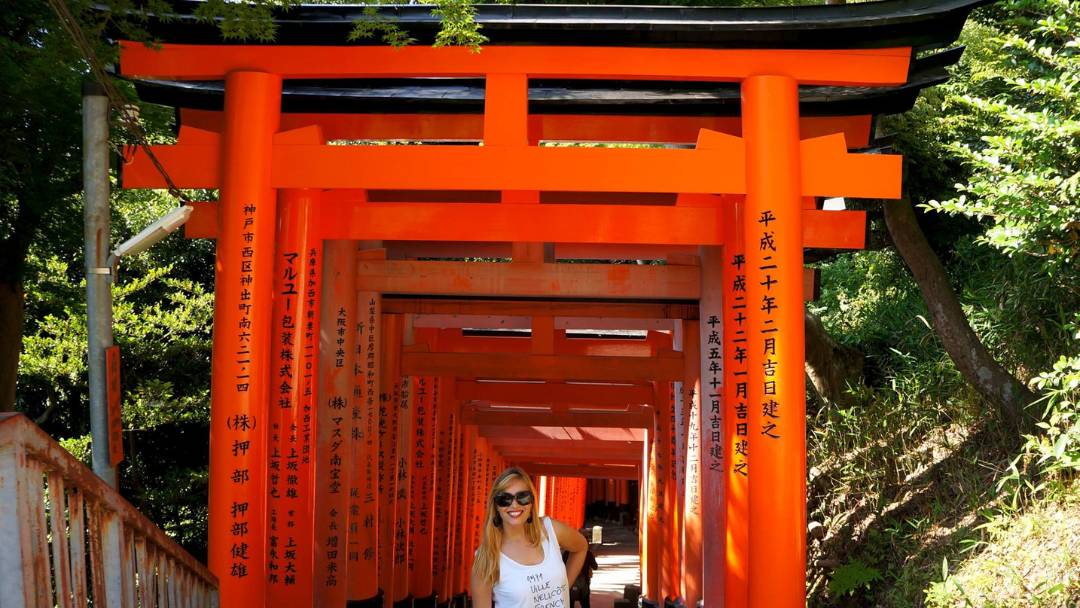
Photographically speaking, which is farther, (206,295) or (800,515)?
(206,295)

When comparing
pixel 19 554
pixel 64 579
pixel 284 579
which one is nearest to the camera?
pixel 19 554

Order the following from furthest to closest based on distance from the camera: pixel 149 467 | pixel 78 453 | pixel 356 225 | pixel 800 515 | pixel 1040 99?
pixel 149 467, pixel 78 453, pixel 1040 99, pixel 356 225, pixel 800 515

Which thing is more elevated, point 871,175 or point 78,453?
point 871,175

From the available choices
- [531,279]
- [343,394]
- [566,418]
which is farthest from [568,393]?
[343,394]

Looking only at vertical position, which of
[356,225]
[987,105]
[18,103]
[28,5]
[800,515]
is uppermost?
[28,5]

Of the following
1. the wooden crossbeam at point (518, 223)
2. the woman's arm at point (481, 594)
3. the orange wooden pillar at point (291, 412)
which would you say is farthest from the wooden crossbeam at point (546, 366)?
the woman's arm at point (481, 594)

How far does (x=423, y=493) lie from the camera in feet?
42.2

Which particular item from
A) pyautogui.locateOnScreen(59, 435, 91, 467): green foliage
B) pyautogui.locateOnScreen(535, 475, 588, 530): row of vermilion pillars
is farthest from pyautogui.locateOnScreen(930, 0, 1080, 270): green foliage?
pyautogui.locateOnScreen(535, 475, 588, 530): row of vermilion pillars

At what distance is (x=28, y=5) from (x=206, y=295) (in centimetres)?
568

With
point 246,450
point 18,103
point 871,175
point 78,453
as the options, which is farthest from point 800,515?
point 78,453

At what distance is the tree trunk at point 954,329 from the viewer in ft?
29.1

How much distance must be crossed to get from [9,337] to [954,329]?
7813mm

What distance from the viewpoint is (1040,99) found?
8633 mm

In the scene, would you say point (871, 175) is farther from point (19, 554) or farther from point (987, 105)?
point (19, 554)
